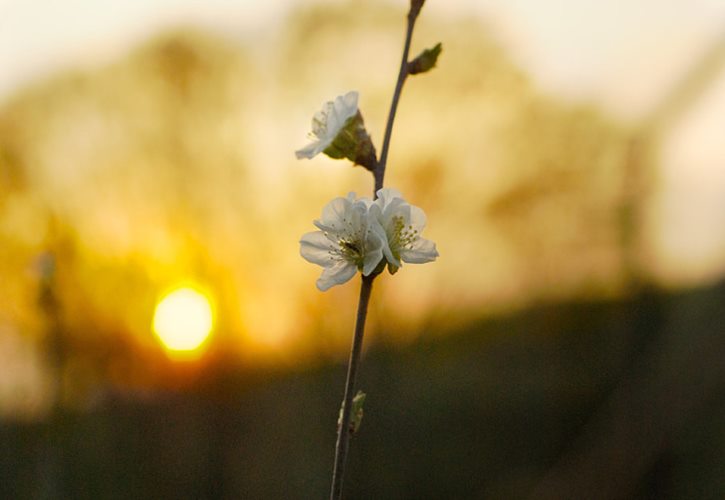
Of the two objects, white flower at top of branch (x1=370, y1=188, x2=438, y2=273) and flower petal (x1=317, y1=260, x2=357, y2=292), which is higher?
white flower at top of branch (x1=370, y1=188, x2=438, y2=273)

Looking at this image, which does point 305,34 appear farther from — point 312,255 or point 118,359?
point 312,255

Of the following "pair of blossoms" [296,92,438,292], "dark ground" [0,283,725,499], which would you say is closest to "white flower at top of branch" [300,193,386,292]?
"pair of blossoms" [296,92,438,292]

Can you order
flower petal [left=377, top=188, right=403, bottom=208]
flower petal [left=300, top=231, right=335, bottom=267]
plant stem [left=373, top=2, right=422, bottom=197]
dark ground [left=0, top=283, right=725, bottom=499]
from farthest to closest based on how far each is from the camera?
1. dark ground [left=0, top=283, right=725, bottom=499]
2. flower petal [left=300, top=231, right=335, bottom=267]
3. flower petal [left=377, top=188, right=403, bottom=208]
4. plant stem [left=373, top=2, right=422, bottom=197]

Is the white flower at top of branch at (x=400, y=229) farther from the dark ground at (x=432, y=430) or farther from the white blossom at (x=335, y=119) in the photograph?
the dark ground at (x=432, y=430)

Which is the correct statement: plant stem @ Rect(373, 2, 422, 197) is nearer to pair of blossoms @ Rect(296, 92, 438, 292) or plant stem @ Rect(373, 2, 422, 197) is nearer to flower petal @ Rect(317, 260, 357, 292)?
pair of blossoms @ Rect(296, 92, 438, 292)

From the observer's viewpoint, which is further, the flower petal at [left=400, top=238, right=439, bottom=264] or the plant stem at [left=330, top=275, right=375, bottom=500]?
the flower petal at [left=400, top=238, right=439, bottom=264]

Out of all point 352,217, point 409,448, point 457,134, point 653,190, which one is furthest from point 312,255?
point 409,448

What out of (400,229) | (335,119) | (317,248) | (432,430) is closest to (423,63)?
(335,119)

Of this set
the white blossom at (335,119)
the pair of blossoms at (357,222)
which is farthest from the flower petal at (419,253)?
the white blossom at (335,119)

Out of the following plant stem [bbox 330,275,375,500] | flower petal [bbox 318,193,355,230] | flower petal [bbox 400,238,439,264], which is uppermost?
flower petal [bbox 318,193,355,230]
